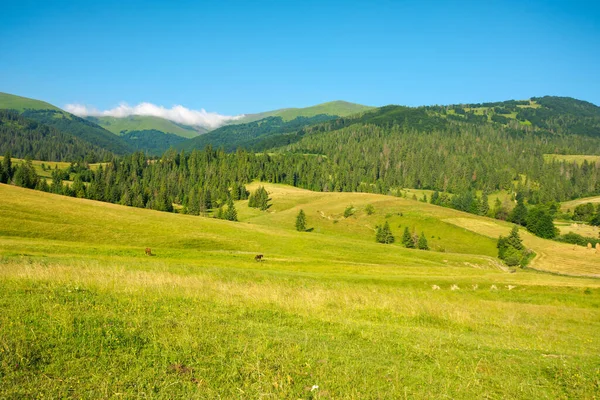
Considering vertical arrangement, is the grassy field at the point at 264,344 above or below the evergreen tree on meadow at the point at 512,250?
above

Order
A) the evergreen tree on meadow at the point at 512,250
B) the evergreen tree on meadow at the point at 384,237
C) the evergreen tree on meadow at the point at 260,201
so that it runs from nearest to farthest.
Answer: the evergreen tree on meadow at the point at 512,250, the evergreen tree on meadow at the point at 384,237, the evergreen tree on meadow at the point at 260,201

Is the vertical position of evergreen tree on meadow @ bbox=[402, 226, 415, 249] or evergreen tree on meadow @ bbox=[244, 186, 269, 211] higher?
evergreen tree on meadow @ bbox=[244, 186, 269, 211]

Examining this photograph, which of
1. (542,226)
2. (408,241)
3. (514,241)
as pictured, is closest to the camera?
(408,241)

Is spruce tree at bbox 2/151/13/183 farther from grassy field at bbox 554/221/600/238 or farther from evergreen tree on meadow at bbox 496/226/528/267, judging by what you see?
grassy field at bbox 554/221/600/238

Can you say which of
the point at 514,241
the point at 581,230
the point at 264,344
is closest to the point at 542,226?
the point at 581,230

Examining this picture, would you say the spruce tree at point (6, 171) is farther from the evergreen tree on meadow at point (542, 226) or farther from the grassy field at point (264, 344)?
the evergreen tree on meadow at point (542, 226)

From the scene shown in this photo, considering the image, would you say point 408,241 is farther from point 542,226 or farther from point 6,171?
point 6,171

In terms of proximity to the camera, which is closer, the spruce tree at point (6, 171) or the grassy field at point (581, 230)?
the spruce tree at point (6, 171)

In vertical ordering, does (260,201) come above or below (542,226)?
below

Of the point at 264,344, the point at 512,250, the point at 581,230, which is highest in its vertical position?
the point at 264,344

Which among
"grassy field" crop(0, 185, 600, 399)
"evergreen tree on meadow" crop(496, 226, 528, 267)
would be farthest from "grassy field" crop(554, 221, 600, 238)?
"grassy field" crop(0, 185, 600, 399)

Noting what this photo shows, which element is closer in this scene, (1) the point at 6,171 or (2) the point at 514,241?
(2) the point at 514,241

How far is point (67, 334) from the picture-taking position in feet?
33.3

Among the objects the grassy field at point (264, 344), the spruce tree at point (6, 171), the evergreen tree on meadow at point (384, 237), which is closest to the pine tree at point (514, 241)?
the evergreen tree on meadow at point (384, 237)
